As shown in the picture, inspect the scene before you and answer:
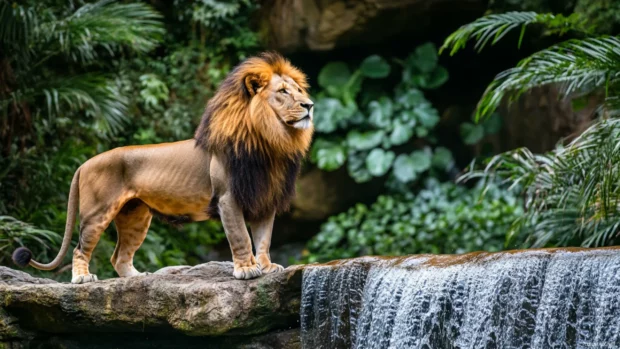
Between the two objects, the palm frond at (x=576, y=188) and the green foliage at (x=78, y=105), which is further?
the green foliage at (x=78, y=105)

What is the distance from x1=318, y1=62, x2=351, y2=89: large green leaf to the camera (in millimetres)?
10570

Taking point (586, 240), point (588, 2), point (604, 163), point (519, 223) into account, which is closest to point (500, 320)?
point (604, 163)

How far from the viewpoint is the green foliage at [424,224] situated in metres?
9.23

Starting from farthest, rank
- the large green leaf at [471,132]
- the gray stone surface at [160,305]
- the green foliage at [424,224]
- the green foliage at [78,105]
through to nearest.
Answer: the large green leaf at [471,132], the green foliage at [424,224], the green foliage at [78,105], the gray stone surface at [160,305]

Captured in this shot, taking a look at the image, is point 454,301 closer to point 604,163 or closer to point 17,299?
point 604,163

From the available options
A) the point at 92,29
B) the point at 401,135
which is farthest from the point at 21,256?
the point at 401,135

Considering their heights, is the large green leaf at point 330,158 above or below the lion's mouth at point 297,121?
below

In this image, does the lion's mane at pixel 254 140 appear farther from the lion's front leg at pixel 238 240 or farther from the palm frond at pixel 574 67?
the palm frond at pixel 574 67

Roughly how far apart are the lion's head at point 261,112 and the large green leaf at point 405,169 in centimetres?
519

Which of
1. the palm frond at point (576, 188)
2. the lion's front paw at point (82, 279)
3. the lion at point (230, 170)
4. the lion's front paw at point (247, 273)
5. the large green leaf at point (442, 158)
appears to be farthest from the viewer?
the large green leaf at point (442, 158)

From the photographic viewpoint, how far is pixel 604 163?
5.55m

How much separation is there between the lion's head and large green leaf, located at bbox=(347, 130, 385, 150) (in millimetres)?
5195

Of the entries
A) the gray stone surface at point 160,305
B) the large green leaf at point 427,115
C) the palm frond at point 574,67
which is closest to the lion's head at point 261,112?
the gray stone surface at point 160,305

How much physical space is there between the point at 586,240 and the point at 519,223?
2.31ft
